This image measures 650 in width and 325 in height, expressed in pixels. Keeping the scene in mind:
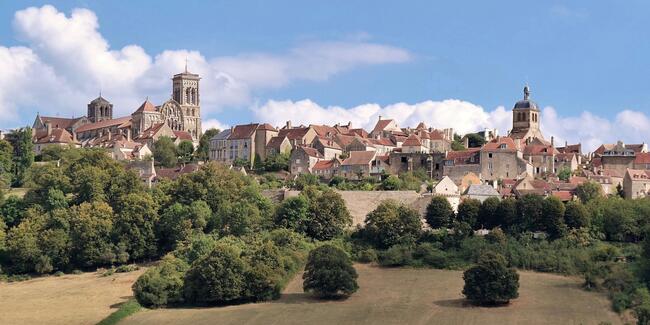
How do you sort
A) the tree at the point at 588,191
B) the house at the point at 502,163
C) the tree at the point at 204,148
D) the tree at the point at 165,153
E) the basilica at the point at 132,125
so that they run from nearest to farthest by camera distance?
the tree at the point at 588,191 < the house at the point at 502,163 < the tree at the point at 165,153 < the tree at the point at 204,148 < the basilica at the point at 132,125

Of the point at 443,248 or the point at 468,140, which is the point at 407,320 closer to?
the point at 443,248

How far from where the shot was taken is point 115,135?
105062 millimetres

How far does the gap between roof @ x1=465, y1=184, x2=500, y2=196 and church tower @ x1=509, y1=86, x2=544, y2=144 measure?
17739 millimetres

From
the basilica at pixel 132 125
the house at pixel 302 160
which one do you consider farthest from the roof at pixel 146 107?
the house at pixel 302 160

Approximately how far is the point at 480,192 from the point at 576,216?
9.77 metres

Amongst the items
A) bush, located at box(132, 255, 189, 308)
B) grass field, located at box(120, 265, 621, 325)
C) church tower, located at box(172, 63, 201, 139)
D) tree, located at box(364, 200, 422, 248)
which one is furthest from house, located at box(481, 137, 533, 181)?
church tower, located at box(172, 63, 201, 139)

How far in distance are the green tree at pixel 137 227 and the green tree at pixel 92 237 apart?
2.17 feet

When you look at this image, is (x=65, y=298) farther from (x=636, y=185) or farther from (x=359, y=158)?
(x=636, y=185)

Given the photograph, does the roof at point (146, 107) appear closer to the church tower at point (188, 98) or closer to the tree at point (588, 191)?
the church tower at point (188, 98)

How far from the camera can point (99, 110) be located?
120 metres

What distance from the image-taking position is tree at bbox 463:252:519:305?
5066cm

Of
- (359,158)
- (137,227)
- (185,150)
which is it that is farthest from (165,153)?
(137,227)

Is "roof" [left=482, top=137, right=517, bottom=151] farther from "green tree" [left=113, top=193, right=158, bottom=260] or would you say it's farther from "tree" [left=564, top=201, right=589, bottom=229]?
"green tree" [left=113, top=193, right=158, bottom=260]

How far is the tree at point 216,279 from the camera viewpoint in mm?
52219
